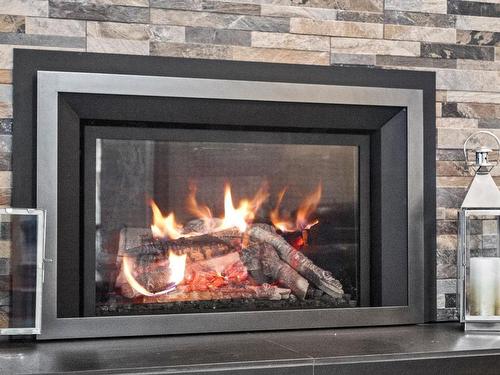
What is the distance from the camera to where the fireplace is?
2.27 m

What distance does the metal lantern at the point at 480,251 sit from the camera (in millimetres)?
2320

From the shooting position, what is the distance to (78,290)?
7.55 ft

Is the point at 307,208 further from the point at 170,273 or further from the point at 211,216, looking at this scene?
the point at 170,273

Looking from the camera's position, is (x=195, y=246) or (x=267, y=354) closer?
(x=267, y=354)

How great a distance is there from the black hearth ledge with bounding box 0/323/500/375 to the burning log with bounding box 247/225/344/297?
212mm

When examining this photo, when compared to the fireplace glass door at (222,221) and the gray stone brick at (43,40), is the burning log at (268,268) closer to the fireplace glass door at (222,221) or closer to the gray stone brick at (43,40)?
the fireplace glass door at (222,221)

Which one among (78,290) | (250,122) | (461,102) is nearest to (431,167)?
(461,102)

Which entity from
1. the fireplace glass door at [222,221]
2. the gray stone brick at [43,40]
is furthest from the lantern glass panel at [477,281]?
the gray stone brick at [43,40]

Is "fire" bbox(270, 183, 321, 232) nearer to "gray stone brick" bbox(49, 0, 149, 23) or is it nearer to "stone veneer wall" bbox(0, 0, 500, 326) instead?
"stone veneer wall" bbox(0, 0, 500, 326)

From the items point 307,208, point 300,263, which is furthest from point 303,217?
point 300,263

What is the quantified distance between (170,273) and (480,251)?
0.92 m

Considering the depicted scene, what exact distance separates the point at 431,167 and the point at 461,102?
0.23 meters

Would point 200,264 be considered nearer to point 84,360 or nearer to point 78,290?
point 78,290

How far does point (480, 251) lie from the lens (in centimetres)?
245
